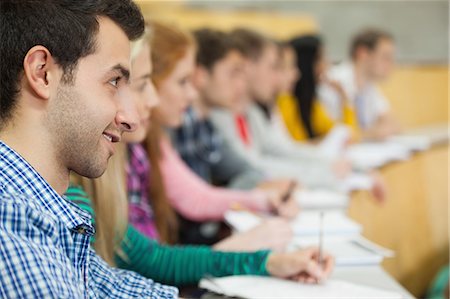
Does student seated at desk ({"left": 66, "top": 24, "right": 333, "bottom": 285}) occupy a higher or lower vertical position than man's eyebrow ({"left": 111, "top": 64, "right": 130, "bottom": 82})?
lower

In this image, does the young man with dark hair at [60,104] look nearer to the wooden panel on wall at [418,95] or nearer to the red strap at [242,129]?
the red strap at [242,129]

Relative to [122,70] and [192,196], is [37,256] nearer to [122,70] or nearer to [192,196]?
[122,70]

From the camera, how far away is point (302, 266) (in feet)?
4.20

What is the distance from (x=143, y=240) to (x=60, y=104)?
2.13ft

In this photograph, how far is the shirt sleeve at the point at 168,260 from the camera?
56.2 inches

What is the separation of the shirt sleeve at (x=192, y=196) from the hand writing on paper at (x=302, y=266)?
768 millimetres

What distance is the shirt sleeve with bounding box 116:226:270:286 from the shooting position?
1428mm

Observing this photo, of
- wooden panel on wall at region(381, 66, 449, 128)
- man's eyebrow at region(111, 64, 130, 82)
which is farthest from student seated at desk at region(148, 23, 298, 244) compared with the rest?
wooden panel on wall at region(381, 66, 449, 128)

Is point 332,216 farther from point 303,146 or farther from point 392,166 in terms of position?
point 303,146

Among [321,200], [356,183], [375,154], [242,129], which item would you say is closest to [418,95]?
[375,154]

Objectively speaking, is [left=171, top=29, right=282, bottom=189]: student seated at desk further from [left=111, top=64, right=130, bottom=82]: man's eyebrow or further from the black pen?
[left=111, top=64, right=130, bottom=82]: man's eyebrow

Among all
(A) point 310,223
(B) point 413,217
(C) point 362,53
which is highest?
(C) point 362,53

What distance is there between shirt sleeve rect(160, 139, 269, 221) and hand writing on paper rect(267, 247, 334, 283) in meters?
Answer: 0.77

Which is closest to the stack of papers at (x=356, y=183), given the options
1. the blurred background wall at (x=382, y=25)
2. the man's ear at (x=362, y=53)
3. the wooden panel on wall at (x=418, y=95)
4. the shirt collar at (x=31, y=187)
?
the shirt collar at (x=31, y=187)
